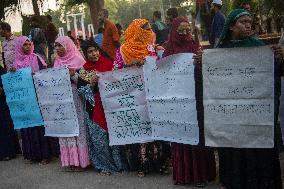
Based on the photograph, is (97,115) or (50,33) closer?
(97,115)

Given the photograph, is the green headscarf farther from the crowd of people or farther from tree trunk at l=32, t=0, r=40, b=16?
tree trunk at l=32, t=0, r=40, b=16

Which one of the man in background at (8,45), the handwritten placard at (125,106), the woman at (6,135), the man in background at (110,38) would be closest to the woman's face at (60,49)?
Result: the handwritten placard at (125,106)

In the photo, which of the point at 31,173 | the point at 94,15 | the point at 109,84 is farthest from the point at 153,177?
the point at 94,15

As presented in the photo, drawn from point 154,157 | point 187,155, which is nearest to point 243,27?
point 187,155

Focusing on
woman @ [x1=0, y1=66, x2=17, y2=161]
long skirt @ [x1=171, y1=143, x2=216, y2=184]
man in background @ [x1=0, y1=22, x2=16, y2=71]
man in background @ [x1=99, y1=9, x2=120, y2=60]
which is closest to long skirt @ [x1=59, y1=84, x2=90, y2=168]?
long skirt @ [x1=171, y1=143, x2=216, y2=184]

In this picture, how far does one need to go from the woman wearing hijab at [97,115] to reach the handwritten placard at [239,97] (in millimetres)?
1741

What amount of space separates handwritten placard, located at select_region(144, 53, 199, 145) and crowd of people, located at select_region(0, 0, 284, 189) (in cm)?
9

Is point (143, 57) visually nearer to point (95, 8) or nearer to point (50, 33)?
point (50, 33)

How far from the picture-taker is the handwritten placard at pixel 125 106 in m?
5.03

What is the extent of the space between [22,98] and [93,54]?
170 cm

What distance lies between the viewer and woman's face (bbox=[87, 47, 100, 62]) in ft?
17.8

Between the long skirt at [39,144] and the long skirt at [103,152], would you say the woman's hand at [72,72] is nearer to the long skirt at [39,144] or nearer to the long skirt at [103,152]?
the long skirt at [103,152]

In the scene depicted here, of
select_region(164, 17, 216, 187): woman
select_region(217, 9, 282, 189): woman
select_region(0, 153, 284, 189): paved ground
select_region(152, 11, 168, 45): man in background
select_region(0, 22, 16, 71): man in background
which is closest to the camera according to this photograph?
select_region(217, 9, 282, 189): woman

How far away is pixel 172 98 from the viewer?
179 inches
